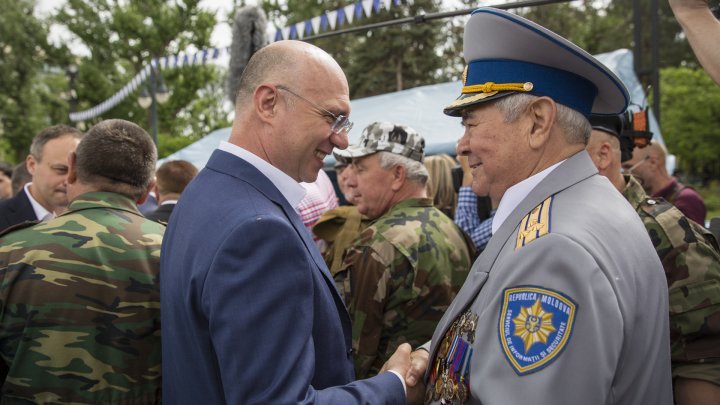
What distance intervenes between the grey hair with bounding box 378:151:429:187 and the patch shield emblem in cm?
214

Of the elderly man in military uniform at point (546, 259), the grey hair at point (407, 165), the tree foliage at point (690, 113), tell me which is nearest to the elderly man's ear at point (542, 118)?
the elderly man in military uniform at point (546, 259)

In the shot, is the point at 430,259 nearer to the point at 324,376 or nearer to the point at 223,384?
the point at 324,376

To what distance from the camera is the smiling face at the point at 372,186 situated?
142 inches

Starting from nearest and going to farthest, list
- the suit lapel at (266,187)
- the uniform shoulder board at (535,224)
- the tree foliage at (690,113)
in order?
1. the uniform shoulder board at (535,224)
2. the suit lapel at (266,187)
3. the tree foliage at (690,113)

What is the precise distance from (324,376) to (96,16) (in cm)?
3079

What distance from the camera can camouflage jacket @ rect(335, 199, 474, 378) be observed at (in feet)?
9.94

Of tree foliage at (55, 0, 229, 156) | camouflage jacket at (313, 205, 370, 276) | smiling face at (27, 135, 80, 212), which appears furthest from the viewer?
tree foliage at (55, 0, 229, 156)

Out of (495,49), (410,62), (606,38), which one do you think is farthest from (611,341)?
(606,38)

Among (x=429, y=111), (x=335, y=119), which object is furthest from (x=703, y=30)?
(x=429, y=111)

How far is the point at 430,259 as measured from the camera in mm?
3117

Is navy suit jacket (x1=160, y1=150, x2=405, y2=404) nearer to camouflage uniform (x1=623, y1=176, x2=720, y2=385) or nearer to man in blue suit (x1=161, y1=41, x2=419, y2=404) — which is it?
man in blue suit (x1=161, y1=41, x2=419, y2=404)

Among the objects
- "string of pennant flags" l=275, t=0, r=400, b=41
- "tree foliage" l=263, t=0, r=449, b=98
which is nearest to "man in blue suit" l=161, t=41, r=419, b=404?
"string of pennant flags" l=275, t=0, r=400, b=41

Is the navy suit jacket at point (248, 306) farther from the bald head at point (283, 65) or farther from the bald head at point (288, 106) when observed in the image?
the bald head at point (283, 65)

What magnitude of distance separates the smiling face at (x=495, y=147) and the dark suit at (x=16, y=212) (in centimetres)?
395
